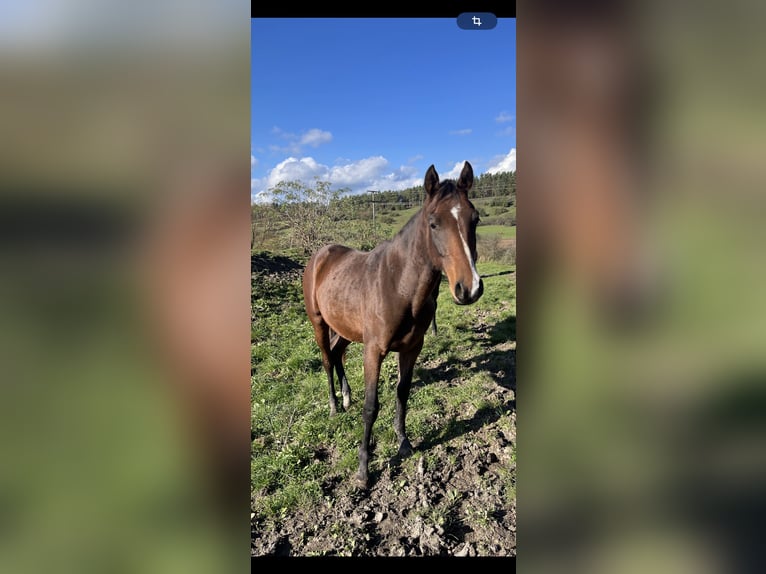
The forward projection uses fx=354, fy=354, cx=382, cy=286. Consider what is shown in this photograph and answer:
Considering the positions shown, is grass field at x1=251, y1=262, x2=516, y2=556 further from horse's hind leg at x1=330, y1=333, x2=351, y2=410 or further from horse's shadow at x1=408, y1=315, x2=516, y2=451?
horse's hind leg at x1=330, y1=333, x2=351, y2=410

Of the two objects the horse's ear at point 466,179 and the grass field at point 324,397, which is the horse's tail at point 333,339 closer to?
the grass field at point 324,397

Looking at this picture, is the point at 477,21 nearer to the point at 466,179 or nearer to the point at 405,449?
the point at 466,179

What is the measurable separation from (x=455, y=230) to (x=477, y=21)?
0.91 metres

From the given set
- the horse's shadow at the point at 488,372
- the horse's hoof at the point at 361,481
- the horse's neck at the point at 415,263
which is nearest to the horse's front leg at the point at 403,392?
the horse's shadow at the point at 488,372

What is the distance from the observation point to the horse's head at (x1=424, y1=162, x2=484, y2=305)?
1.62 m

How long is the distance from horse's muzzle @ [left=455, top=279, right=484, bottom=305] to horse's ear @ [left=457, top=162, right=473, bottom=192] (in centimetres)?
49

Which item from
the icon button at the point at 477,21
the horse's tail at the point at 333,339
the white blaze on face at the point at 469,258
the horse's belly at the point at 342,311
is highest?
the icon button at the point at 477,21
